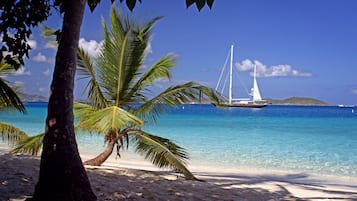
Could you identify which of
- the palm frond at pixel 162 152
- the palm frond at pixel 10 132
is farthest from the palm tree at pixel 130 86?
the palm frond at pixel 10 132

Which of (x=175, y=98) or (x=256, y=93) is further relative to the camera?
(x=256, y=93)

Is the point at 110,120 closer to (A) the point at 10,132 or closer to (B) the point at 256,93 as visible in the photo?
(A) the point at 10,132

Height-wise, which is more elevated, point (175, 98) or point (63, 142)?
point (175, 98)

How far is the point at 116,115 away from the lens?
5.01m

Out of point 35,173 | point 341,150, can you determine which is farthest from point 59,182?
point 341,150

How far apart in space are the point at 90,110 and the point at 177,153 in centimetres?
165

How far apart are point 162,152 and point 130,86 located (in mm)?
1341

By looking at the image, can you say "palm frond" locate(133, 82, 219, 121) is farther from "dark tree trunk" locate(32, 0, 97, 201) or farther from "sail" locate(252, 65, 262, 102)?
"sail" locate(252, 65, 262, 102)

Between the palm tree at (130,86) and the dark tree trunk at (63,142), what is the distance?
8.66 ft

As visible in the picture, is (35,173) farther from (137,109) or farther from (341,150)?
(341,150)

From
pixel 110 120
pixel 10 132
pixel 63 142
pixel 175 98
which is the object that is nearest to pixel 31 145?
pixel 10 132

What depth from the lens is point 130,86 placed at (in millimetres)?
6434

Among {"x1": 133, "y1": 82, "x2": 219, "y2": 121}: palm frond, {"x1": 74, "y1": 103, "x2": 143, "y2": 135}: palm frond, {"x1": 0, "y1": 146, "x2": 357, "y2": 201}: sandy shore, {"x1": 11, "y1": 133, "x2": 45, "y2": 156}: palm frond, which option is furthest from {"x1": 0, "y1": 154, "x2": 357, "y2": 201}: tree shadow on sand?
{"x1": 133, "y1": 82, "x2": 219, "y2": 121}: palm frond

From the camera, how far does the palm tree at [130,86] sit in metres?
5.98
